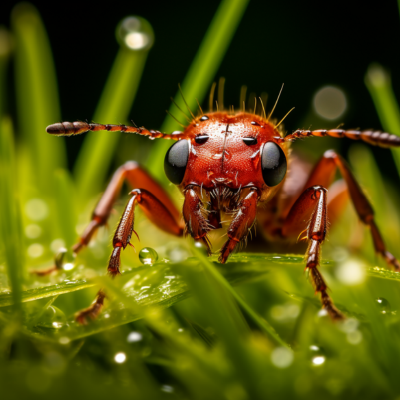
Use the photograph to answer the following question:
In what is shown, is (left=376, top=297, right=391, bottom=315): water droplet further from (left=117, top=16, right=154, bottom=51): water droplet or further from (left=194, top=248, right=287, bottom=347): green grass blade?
(left=117, top=16, right=154, bottom=51): water droplet

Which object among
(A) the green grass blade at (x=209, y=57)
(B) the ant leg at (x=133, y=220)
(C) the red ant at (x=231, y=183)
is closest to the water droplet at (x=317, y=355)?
(C) the red ant at (x=231, y=183)

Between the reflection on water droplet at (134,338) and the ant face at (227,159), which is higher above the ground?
the ant face at (227,159)

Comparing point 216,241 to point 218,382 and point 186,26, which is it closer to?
point 218,382

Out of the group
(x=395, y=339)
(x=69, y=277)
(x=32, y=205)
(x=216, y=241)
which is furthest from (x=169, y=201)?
(x=395, y=339)

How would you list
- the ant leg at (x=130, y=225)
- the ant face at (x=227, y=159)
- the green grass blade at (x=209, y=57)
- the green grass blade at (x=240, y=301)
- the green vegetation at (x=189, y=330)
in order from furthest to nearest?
the green grass blade at (x=209, y=57) < the ant face at (x=227, y=159) < the ant leg at (x=130, y=225) < the green grass blade at (x=240, y=301) < the green vegetation at (x=189, y=330)

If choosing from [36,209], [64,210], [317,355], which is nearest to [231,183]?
[64,210]

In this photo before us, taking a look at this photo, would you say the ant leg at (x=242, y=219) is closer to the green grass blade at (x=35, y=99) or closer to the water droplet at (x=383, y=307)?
the water droplet at (x=383, y=307)

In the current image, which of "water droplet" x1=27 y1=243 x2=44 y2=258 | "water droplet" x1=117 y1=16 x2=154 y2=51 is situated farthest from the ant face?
Result: "water droplet" x1=117 y1=16 x2=154 y2=51

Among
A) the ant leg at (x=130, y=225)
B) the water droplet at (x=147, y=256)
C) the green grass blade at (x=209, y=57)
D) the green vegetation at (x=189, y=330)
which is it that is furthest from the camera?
the green grass blade at (x=209, y=57)
